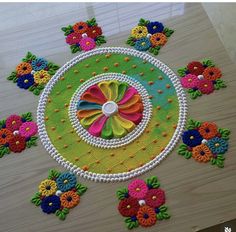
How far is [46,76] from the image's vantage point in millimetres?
1089

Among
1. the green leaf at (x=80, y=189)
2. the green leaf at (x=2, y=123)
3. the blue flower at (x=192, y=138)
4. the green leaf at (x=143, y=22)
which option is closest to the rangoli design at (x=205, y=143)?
the blue flower at (x=192, y=138)

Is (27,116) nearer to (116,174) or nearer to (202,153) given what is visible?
(116,174)

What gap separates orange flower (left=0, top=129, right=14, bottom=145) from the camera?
101 cm

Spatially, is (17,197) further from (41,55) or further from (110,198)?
(41,55)

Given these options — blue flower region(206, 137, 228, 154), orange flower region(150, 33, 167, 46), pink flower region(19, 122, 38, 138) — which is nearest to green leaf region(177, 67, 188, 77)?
orange flower region(150, 33, 167, 46)

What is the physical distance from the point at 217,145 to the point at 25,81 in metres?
0.55

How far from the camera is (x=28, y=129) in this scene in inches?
39.9

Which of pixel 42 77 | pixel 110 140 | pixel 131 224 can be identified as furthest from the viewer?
pixel 42 77

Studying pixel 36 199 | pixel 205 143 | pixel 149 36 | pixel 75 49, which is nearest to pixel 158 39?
pixel 149 36

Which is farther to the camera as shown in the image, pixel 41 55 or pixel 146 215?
pixel 41 55

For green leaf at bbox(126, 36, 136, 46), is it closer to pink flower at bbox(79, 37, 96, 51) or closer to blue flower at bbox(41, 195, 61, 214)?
pink flower at bbox(79, 37, 96, 51)

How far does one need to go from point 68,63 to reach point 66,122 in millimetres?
190

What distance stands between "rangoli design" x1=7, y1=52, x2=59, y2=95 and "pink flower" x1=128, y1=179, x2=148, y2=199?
0.37 meters

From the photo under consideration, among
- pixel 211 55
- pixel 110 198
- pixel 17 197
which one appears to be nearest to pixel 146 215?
pixel 110 198
